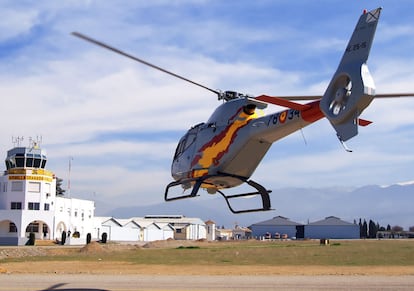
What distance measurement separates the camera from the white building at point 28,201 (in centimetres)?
9062

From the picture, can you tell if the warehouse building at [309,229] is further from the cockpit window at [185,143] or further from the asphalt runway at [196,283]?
the cockpit window at [185,143]

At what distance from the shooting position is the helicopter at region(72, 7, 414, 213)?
16625 mm

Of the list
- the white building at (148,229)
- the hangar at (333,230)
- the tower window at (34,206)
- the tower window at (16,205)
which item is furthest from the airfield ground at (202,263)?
the hangar at (333,230)

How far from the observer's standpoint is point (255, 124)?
21.6m

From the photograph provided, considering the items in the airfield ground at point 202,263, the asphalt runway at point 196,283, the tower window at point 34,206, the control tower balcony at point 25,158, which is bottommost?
the asphalt runway at point 196,283

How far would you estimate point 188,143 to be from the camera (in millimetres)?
24953

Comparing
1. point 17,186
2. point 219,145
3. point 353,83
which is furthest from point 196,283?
point 17,186

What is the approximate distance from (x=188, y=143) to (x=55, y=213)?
7470 cm

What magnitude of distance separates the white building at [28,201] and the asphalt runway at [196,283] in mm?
58164

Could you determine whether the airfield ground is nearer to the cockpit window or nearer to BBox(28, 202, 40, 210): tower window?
the cockpit window

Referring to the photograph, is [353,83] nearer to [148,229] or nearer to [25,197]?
[25,197]

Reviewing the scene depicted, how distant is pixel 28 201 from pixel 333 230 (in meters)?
94.6

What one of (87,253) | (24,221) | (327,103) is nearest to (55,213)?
(24,221)

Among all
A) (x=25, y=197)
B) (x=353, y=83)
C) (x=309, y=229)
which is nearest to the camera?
(x=353, y=83)
